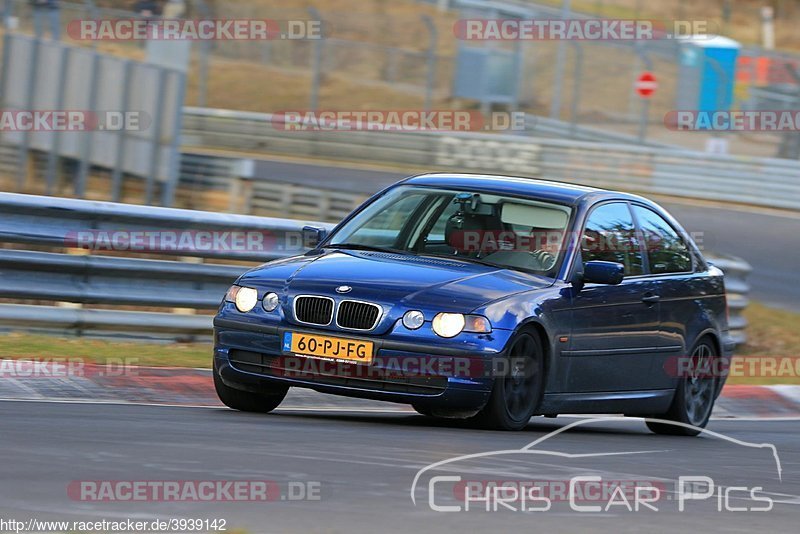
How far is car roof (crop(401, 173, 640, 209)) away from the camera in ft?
30.5

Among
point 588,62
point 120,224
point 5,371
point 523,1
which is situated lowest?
point 5,371

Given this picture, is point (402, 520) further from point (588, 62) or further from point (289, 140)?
point (588, 62)

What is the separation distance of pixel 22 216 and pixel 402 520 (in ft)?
20.8

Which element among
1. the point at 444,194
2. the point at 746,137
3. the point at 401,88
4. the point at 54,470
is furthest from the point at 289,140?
the point at 54,470

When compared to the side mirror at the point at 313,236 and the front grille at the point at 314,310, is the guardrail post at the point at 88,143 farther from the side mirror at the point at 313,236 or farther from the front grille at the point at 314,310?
the front grille at the point at 314,310

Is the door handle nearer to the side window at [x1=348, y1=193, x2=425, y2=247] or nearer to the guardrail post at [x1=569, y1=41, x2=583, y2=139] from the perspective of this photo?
the side window at [x1=348, y1=193, x2=425, y2=247]

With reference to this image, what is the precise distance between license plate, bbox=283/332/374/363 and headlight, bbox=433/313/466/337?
341 millimetres

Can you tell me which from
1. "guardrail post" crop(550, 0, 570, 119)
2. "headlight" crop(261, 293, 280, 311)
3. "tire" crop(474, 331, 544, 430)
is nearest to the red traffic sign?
"guardrail post" crop(550, 0, 570, 119)

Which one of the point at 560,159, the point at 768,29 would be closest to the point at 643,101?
the point at 560,159

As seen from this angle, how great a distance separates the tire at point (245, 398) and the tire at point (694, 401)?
2.79m

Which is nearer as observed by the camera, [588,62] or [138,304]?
[138,304]

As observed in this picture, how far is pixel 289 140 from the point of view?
32.5 m

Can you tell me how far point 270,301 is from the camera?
8.31 m

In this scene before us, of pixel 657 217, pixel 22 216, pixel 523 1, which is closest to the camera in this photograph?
pixel 657 217
